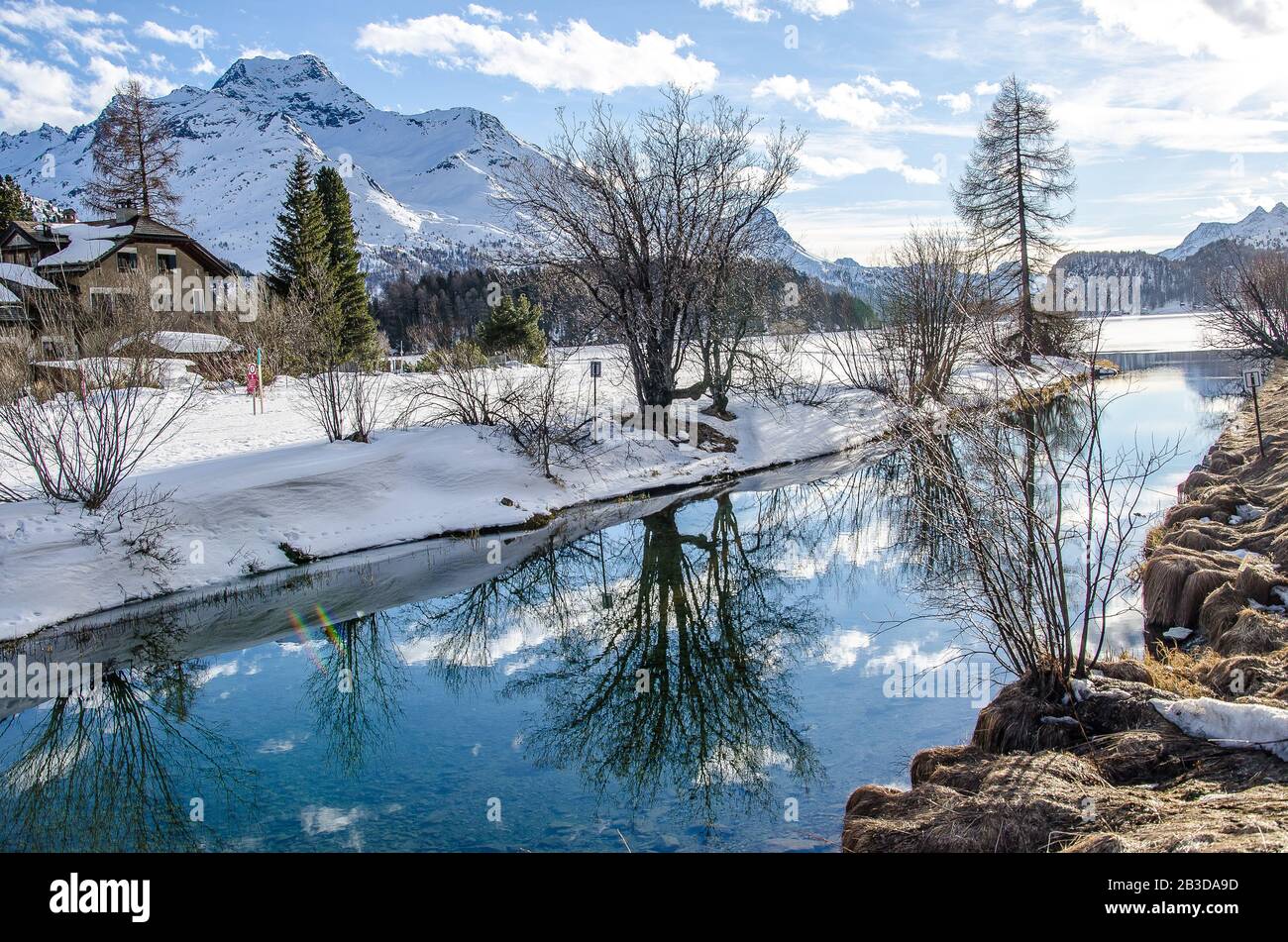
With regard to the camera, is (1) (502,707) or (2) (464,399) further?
(2) (464,399)

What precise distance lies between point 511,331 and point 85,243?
2021cm

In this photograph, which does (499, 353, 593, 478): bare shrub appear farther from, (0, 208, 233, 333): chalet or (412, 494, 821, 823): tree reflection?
(0, 208, 233, 333): chalet

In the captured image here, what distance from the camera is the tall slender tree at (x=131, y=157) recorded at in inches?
1706

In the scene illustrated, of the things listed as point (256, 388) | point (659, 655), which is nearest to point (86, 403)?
point (659, 655)

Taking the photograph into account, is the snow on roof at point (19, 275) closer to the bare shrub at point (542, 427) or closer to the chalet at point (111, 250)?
the chalet at point (111, 250)

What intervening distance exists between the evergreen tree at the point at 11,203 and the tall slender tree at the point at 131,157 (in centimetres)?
418

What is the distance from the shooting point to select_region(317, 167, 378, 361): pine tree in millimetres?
41844

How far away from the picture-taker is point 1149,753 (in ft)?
20.4

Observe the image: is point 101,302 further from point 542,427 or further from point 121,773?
point 121,773

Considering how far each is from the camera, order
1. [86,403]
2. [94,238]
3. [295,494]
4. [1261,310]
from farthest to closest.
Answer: [94,238], [1261,310], [295,494], [86,403]

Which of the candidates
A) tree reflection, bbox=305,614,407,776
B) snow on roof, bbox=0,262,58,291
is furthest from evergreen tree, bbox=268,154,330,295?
tree reflection, bbox=305,614,407,776

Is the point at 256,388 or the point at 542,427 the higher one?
the point at 256,388
